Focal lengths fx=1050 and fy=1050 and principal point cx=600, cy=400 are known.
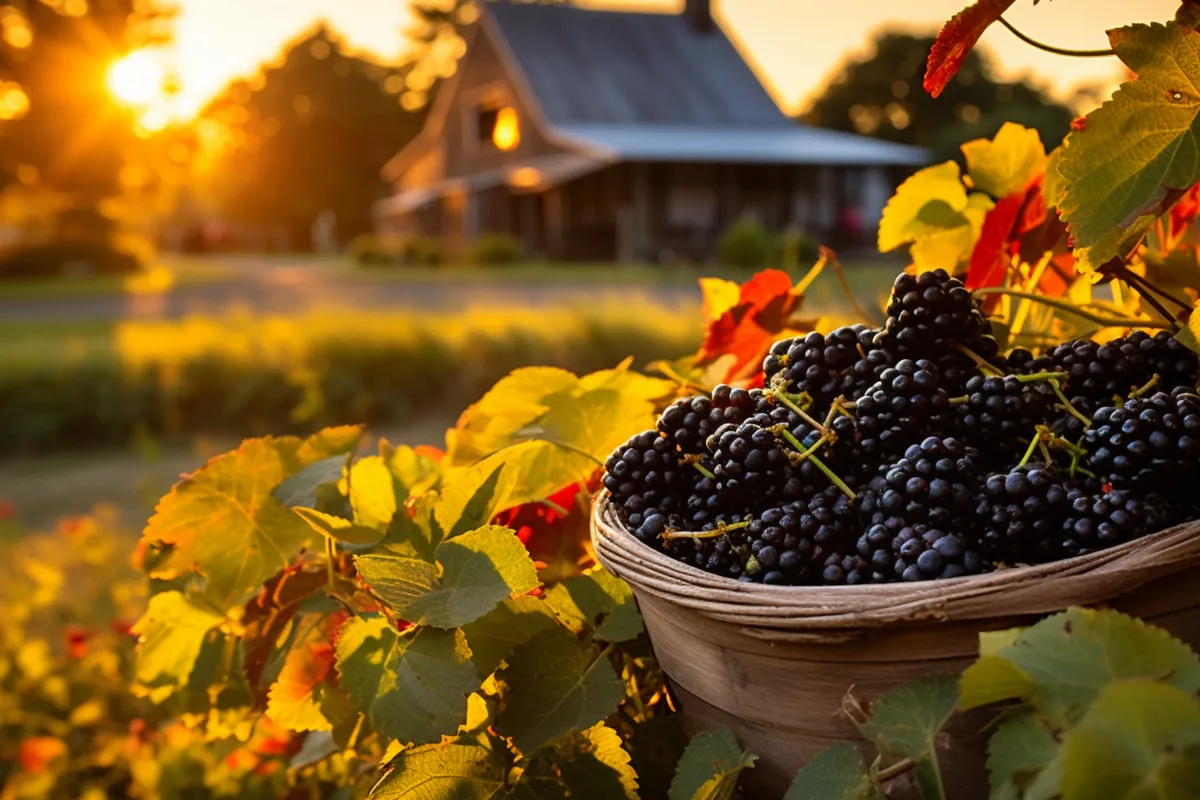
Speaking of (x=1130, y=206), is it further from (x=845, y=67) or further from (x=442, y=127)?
(x=845, y=67)

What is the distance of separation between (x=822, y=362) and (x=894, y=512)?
0.12m

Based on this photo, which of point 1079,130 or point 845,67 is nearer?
point 1079,130

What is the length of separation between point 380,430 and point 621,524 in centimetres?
463

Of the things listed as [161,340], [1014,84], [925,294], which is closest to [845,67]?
[1014,84]

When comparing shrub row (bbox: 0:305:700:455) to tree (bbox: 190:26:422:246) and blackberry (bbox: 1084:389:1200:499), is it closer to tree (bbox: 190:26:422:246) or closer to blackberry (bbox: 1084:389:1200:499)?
blackberry (bbox: 1084:389:1200:499)

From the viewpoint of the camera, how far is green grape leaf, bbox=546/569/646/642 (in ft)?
1.90

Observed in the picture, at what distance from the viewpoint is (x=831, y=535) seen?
516mm

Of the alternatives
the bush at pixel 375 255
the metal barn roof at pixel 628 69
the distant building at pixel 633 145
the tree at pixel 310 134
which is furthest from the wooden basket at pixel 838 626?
the tree at pixel 310 134

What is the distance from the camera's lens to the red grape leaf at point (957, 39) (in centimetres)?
52

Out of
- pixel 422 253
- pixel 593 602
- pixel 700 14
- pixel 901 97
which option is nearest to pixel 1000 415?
pixel 593 602

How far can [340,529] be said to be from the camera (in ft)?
1.93

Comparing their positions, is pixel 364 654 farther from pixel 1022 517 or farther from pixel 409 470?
pixel 1022 517

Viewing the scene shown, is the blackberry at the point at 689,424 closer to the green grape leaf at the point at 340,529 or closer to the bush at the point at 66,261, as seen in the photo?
the green grape leaf at the point at 340,529

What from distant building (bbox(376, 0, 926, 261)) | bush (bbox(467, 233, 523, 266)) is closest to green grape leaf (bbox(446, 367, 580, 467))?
bush (bbox(467, 233, 523, 266))
